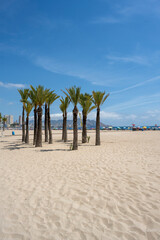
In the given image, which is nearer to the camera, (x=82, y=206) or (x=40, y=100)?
(x=82, y=206)

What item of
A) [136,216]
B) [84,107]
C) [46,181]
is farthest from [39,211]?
[84,107]

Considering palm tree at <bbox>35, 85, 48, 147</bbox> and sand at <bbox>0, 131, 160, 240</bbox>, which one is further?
palm tree at <bbox>35, 85, 48, 147</bbox>

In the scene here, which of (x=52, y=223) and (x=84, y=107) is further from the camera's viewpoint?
(x=84, y=107)

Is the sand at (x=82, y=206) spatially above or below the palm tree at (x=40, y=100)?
below

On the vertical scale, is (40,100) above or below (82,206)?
above

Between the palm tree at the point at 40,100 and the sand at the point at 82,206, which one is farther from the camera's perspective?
the palm tree at the point at 40,100

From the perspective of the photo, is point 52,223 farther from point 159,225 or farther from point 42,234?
point 159,225

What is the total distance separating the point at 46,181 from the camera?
5.50m

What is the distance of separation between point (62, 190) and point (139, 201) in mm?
2330

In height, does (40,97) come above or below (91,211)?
above

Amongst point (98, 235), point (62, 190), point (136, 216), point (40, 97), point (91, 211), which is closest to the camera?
point (98, 235)

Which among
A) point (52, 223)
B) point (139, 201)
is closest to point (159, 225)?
point (139, 201)

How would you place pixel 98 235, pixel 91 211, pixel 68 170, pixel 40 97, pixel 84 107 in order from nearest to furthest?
pixel 98 235 < pixel 91 211 < pixel 68 170 < pixel 40 97 < pixel 84 107

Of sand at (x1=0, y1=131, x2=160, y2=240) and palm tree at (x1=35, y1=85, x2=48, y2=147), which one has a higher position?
palm tree at (x1=35, y1=85, x2=48, y2=147)
